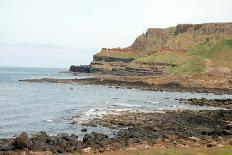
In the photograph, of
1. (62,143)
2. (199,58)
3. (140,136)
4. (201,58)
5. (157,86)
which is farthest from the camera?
(199,58)

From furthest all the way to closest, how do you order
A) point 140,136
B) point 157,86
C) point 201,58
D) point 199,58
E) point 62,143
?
point 199,58
point 201,58
point 157,86
point 140,136
point 62,143

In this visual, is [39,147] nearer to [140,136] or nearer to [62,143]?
[62,143]

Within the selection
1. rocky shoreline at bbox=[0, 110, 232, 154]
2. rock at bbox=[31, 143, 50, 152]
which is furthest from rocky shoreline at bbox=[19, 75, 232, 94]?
rock at bbox=[31, 143, 50, 152]

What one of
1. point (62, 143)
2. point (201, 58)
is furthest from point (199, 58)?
point (62, 143)

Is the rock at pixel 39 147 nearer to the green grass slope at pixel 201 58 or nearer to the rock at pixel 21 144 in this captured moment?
the rock at pixel 21 144

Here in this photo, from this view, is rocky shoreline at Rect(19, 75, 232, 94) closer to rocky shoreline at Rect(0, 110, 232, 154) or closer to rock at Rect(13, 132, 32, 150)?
rocky shoreline at Rect(0, 110, 232, 154)

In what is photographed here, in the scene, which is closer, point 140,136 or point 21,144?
point 21,144

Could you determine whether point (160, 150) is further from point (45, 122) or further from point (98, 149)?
point (45, 122)

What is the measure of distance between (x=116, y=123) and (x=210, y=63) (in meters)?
106

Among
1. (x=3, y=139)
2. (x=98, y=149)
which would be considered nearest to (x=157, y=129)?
(x=98, y=149)

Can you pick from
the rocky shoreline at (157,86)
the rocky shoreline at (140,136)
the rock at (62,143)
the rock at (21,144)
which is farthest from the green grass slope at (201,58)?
the rock at (21,144)

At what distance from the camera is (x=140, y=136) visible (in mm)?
34125

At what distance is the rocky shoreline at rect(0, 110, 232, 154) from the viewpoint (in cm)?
2880

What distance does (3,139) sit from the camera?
32.6 m
